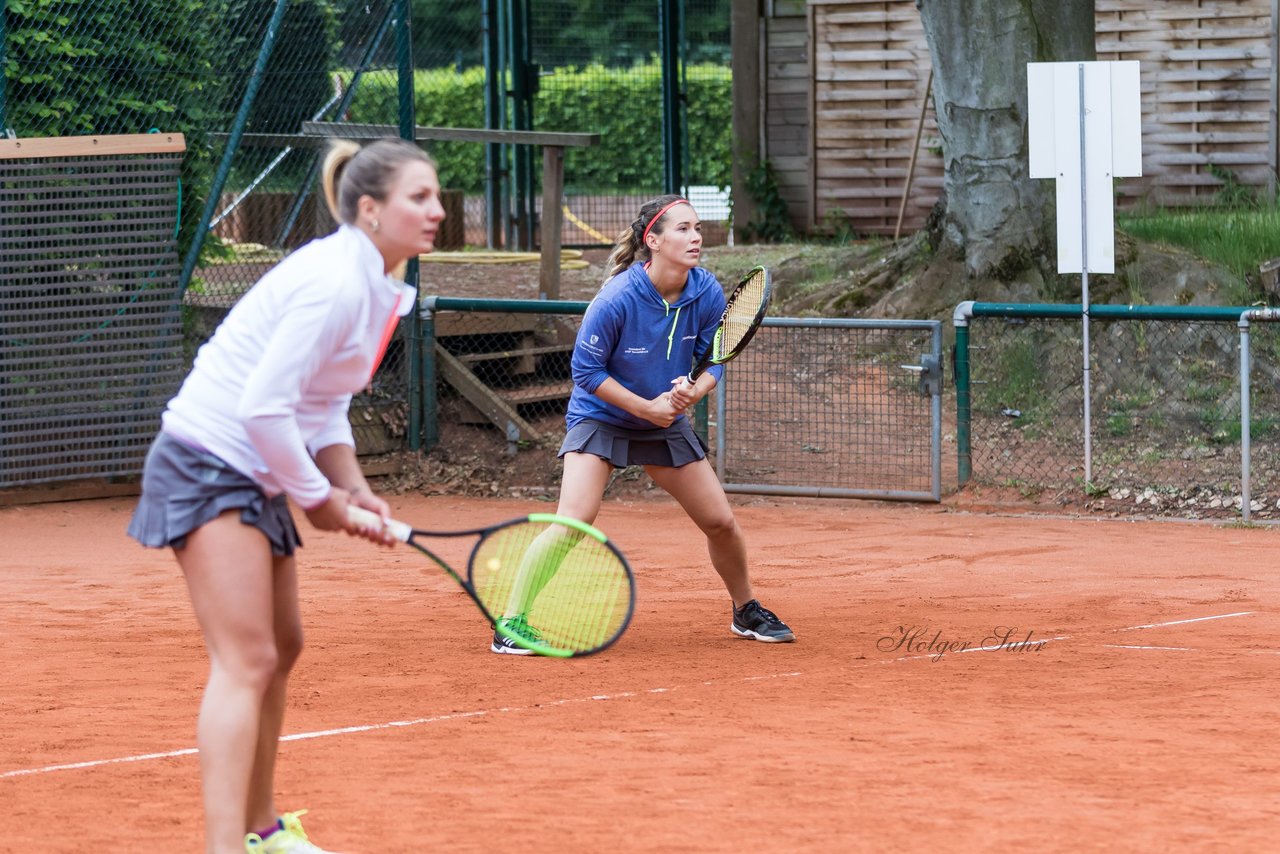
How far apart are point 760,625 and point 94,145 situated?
5.47 m

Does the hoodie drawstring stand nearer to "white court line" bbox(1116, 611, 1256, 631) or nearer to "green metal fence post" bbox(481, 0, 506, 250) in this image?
"white court line" bbox(1116, 611, 1256, 631)

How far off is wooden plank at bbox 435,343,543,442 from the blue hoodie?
186 inches

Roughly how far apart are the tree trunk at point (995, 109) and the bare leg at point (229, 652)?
30.4 feet

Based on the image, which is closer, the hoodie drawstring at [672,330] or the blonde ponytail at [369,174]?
the blonde ponytail at [369,174]

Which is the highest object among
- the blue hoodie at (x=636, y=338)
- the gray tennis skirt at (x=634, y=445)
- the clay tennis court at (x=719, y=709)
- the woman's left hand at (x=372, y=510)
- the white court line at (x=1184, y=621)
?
the blue hoodie at (x=636, y=338)

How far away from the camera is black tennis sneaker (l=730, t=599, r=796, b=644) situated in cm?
644

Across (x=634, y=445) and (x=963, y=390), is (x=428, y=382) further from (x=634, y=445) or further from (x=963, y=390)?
(x=634, y=445)

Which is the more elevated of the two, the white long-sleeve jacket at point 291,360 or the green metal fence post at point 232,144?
the green metal fence post at point 232,144

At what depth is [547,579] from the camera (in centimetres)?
503

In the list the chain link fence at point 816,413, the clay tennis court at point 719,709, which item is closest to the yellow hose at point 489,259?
the chain link fence at point 816,413

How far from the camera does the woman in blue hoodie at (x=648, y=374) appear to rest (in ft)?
20.1

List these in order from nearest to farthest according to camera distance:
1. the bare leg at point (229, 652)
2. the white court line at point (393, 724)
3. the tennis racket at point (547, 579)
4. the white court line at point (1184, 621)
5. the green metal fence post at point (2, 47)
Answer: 1. the bare leg at point (229, 652)
2. the tennis racket at point (547, 579)
3. the white court line at point (393, 724)
4. the white court line at point (1184, 621)
5. the green metal fence post at point (2, 47)

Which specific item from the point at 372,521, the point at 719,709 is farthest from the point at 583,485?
the point at 372,521

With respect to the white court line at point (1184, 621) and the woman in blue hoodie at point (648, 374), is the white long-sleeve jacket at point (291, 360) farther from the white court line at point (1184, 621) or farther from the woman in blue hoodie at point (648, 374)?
the white court line at point (1184, 621)
